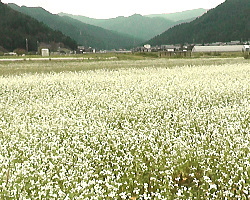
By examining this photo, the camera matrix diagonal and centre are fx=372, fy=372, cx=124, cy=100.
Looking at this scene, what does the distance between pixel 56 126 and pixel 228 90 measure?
40.0ft

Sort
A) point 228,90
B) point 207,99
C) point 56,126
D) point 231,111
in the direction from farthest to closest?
point 228,90, point 207,99, point 231,111, point 56,126

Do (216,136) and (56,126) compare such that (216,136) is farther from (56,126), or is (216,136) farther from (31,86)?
(31,86)

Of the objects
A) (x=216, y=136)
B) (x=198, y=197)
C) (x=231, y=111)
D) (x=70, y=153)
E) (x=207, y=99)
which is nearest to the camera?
(x=198, y=197)

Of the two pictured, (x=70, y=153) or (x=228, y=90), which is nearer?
(x=70, y=153)

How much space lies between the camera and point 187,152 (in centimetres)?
935

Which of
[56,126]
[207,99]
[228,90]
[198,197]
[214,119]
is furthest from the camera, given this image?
[228,90]

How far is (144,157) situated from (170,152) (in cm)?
68

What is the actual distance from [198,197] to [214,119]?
22.2 feet

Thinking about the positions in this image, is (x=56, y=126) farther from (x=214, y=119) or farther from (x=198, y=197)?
(x=198, y=197)

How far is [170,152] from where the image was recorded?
955cm

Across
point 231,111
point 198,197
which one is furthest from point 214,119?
point 198,197

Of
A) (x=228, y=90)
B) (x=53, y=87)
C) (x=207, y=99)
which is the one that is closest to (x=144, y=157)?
(x=207, y=99)

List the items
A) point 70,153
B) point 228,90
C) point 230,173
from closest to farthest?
point 230,173
point 70,153
point 228,90

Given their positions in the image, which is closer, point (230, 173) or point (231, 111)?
point (230, 173)
